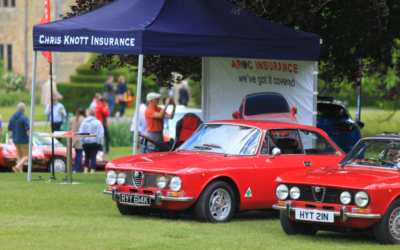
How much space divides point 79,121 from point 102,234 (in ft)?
33.3

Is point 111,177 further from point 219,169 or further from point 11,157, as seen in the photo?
point 11,157

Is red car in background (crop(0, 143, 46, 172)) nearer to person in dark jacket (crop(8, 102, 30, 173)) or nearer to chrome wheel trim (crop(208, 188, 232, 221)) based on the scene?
person in dark jacket (crop(8, 102, 30, 173))

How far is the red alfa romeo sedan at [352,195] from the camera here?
23.6 feet

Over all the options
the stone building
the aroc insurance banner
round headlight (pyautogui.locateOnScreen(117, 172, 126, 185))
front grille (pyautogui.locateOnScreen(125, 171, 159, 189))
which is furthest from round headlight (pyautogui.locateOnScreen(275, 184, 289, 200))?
the stone building

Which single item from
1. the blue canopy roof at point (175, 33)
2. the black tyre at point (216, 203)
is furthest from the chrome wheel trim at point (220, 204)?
the blue canopy roof at point (175, 33)

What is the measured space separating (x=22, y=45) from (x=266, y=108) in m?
33.4

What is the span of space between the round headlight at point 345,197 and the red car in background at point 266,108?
548cm

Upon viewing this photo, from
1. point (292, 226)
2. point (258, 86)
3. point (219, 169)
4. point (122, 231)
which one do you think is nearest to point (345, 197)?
point (292, 226)

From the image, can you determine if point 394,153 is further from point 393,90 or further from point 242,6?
point 393,90

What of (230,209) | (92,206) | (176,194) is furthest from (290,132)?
(92,206)

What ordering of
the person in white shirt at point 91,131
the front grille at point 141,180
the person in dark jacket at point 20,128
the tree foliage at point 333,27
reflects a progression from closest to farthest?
the front grille at point 141,180, the tree foliage at point 333,27, the person in dark jacket at point 20,128, the person in white shirt at point 91,131

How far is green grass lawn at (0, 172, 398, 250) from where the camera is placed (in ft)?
23.6

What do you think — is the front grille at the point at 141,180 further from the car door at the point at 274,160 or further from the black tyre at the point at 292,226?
the black tyre at the point at 292,226

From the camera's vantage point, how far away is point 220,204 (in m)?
8.76
